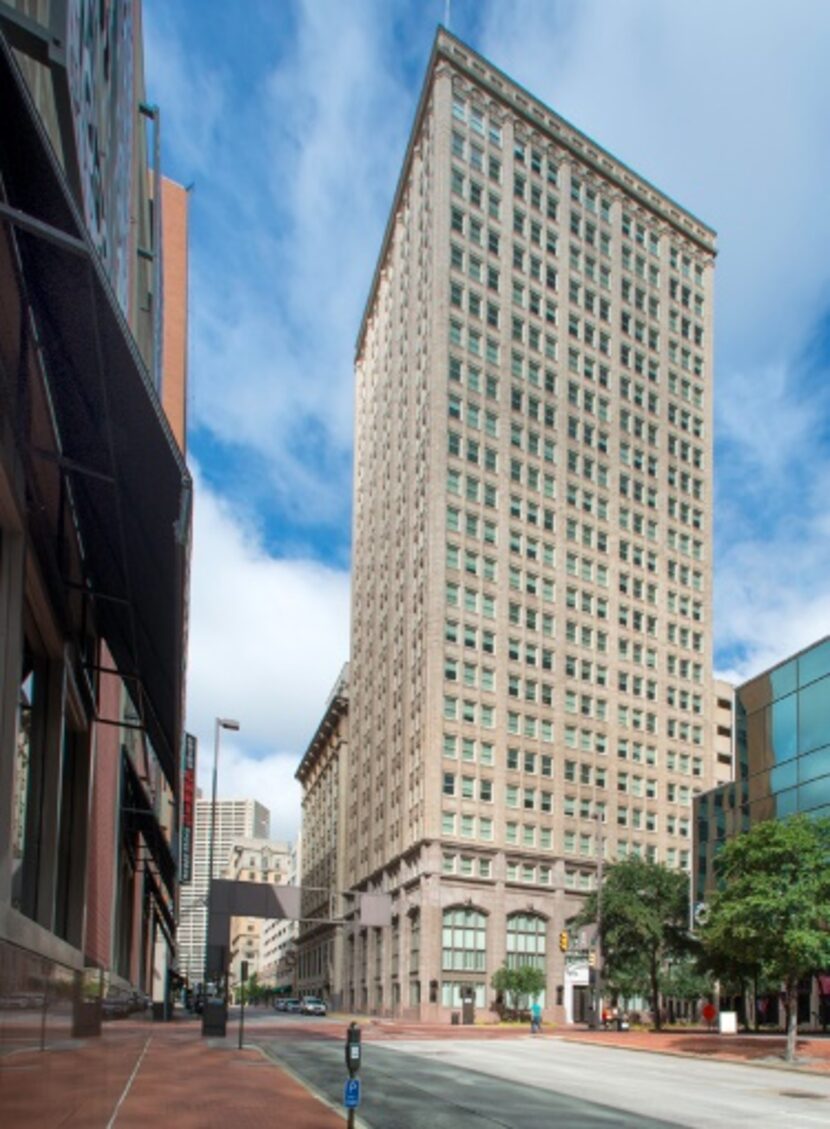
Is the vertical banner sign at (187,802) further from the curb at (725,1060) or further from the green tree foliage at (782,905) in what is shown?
the green tree foliage at (782,905)

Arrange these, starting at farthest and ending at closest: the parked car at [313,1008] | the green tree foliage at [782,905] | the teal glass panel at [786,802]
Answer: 1. the parked car at [313,1008]
2. the teal glass panel at [786,802]
3. the green tree foliage at [782,905]

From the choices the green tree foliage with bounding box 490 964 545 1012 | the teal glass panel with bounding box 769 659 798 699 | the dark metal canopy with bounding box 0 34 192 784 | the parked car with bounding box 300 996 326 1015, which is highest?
the teal glass panel with bounding box 769 659 798 699

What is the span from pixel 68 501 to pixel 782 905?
87.0 feet

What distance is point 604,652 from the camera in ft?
321

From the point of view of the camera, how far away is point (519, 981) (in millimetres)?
78250

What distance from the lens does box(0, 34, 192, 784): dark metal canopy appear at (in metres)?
7.75

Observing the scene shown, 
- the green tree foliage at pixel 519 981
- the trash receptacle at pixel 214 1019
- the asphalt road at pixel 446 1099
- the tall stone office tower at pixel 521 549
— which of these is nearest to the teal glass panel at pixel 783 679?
the asphalt road at pixel 446 1099

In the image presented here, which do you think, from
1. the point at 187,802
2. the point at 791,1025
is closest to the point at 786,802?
the point at 791,1025

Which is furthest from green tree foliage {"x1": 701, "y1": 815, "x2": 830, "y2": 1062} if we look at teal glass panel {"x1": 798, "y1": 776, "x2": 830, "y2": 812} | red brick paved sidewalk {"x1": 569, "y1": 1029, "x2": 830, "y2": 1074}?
teal glass panel {"x1": 798, "y1": 776, "x2": 830, "y2": 812}

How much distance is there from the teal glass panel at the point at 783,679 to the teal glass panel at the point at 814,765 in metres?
3.20

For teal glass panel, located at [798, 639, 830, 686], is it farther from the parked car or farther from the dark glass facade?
the parked car

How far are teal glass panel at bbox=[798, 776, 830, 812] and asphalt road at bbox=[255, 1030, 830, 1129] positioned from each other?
1325 centimetres

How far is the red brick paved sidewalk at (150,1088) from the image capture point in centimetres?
530

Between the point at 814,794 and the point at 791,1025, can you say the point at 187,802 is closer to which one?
the point at 814,794
